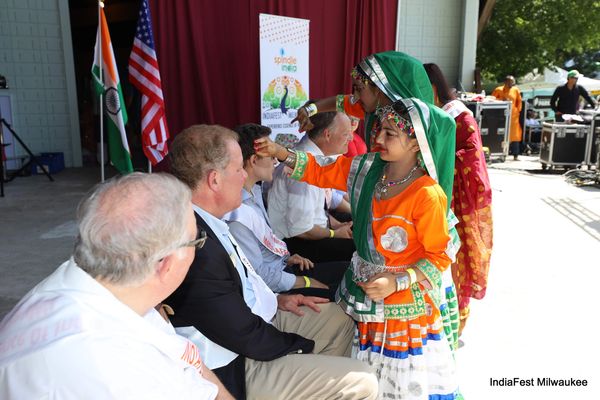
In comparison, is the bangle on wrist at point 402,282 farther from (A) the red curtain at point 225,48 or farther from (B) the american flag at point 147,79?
(A) the red curtain at point 225,48

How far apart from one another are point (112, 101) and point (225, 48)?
7.71ft

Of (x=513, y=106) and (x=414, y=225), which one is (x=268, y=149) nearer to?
(x=414, y=225)

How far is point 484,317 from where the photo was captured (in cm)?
320

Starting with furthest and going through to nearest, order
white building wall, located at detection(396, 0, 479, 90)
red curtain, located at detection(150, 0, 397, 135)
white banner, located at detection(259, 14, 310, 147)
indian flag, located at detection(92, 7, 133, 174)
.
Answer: white building wall, located at detection(396, 0, 479, 90) → white banner, located at detection(259, 14, 310, 147) → red curtain, located at detection(150, 0, 397, 135) → indian flag, located at detection(92, 7, 133, 174)

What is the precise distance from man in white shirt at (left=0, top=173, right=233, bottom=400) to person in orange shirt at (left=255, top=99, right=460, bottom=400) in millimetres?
938

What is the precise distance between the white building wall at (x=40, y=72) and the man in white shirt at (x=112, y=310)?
326 inches

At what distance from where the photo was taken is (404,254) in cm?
199

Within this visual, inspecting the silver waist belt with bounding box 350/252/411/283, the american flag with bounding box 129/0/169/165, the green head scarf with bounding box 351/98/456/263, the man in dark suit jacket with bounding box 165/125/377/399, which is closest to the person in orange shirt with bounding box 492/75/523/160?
the american flag with bounding box 129/0/169/165

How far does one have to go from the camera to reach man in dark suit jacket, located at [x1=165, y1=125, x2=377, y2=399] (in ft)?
5.24

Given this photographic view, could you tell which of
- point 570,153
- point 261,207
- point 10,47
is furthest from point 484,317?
point 10,47

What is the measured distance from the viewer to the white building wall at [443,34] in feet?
31.7

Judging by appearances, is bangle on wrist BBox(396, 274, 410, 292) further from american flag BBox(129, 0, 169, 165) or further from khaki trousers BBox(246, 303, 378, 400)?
american flag BBox(129, 0, 169, 165)

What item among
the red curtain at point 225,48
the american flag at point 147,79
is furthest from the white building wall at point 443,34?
the american flag at point 147,79

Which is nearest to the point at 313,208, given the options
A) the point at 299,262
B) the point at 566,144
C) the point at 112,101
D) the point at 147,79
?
the point at 299,262
